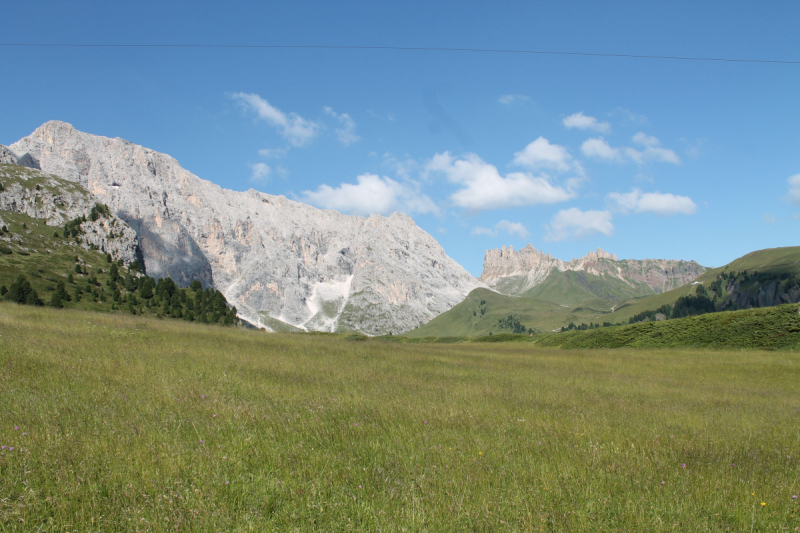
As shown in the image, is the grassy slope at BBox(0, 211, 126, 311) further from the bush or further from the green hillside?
the bush

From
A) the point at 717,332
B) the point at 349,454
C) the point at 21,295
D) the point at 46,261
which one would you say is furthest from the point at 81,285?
the point at 717,332

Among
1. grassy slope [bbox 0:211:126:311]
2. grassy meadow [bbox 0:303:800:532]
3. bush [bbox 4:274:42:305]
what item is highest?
grassy slope [bbox 0:211:126:311]

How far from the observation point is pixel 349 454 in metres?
7.02

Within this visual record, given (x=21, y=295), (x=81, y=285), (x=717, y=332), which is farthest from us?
(x=81, y=285)

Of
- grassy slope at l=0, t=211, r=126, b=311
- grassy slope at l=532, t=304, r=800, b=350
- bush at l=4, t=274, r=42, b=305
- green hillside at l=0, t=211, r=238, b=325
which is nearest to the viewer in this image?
grassy slope at l=532, t=304, r=800, b=350

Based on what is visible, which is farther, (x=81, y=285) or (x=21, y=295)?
(x=81, y=285)

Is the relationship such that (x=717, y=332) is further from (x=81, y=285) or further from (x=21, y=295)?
(x=81, y=285)

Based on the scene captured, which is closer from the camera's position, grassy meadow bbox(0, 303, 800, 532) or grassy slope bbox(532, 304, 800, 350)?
grassy meadow bbox(0, 303, 800, 532)

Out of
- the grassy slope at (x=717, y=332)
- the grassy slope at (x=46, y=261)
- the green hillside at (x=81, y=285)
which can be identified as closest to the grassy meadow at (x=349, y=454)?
the grassy slope at (x=717, y=332)

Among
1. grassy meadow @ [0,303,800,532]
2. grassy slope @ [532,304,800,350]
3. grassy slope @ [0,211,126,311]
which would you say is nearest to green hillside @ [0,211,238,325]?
grassy slope @ [0,211,126,311]

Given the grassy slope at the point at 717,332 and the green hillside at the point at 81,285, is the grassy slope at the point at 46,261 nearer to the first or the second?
the green hillside at the point at 81,285

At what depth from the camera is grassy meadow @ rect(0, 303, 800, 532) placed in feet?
16.6

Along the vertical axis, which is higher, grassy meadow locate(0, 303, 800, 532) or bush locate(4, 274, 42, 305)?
bush locate(4, 274, 42, 305)

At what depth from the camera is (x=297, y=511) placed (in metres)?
5.13
